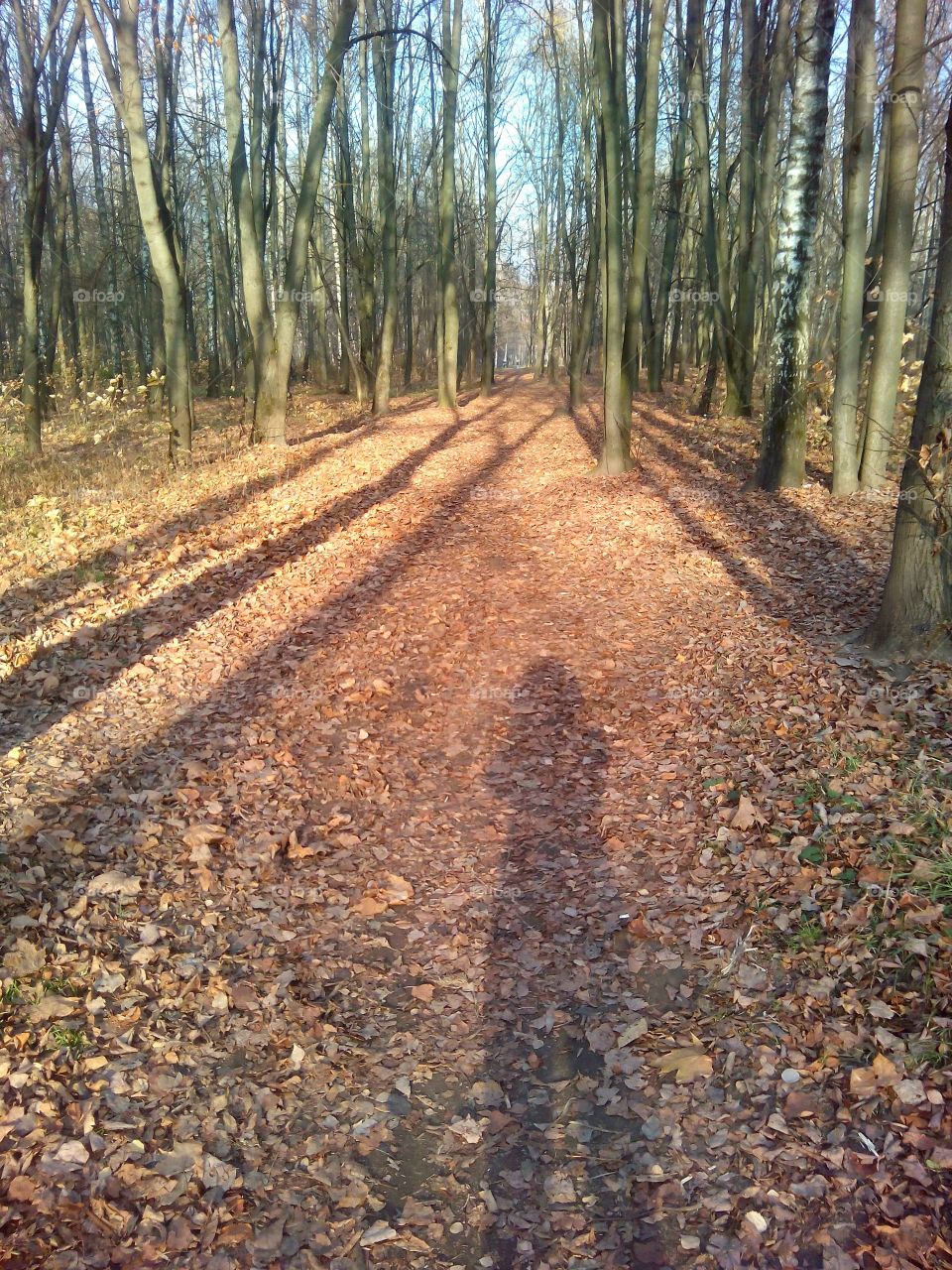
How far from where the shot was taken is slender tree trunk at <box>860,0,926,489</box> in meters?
8.25

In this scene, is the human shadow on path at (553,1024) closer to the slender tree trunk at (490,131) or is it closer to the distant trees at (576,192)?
the distant trees at (576,192)

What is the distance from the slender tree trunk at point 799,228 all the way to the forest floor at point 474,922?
250 centimetres

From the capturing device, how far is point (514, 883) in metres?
5.31

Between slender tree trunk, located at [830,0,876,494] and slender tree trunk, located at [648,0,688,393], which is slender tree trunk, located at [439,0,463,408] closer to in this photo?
slender tree trunk, located at [648,0,688,393]

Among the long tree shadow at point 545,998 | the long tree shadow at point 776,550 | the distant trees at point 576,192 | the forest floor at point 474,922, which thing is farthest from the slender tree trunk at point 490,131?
the long tree shadow at point 545,998

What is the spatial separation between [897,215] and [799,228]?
1.35 metres

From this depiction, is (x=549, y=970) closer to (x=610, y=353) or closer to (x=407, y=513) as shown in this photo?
(x=407, y=513)

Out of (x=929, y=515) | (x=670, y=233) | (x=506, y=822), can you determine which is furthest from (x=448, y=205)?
(x=506, y=822)

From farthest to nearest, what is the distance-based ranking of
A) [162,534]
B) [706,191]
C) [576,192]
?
[576,192] → [706,191] → [162,534]

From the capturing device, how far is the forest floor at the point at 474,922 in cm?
328

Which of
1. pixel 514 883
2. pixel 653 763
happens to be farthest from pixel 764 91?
pixel 514 883

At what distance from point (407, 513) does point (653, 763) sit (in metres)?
6.68

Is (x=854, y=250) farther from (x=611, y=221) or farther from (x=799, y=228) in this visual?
(x=611, y=221)

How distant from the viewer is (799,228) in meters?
11.0
